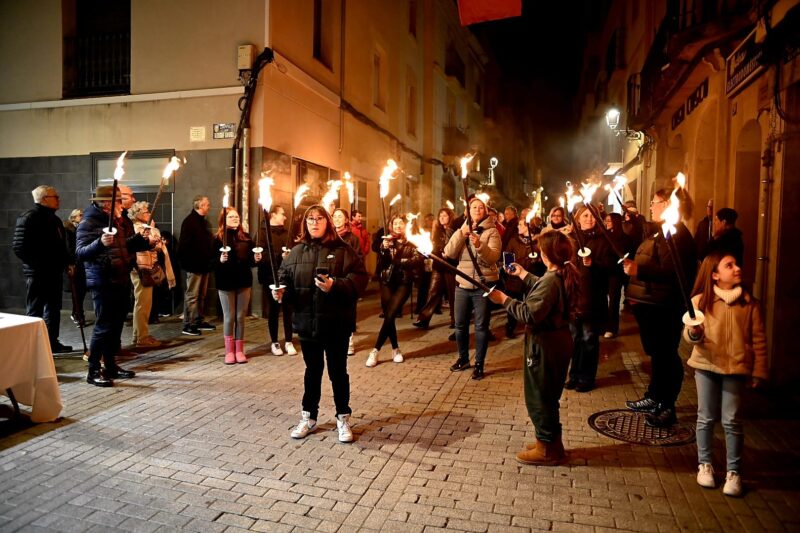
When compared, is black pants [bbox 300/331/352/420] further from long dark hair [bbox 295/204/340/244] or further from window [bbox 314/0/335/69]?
window [bbox 314/0/335/69]

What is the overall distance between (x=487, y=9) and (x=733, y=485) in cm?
702

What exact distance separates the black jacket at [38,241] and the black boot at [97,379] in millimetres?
2211

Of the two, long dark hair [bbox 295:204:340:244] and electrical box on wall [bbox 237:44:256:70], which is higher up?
electrical box on wall [bbox 237:44:256:70]

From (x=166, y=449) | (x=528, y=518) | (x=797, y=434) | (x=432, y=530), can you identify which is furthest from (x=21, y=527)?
(x=797, y=434)

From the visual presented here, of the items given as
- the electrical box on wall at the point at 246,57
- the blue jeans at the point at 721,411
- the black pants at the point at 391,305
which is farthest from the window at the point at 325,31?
the blue jeans at the point at 721,411

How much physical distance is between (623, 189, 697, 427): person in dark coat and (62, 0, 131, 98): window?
35.9ft

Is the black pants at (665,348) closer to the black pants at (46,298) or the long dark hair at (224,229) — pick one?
the long dark hair at (224,229)

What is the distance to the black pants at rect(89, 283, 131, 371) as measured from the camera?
6.57 metres

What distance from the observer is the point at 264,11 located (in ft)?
36.1

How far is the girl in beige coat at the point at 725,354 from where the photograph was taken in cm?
396

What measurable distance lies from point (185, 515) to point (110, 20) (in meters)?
11.9

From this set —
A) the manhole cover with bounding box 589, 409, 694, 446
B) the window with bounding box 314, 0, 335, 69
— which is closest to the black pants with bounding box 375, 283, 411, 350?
the manhole cover with bounding box 589, 409, 694, 446

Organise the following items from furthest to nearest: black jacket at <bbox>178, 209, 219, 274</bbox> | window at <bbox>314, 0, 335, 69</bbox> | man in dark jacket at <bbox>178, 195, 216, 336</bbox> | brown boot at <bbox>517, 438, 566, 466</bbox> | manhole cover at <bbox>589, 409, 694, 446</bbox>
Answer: window at <bbox>314, 0, 335, 69</bbox> < black jacket at <bbox>178, 209, 219, 274</bbox> < man in dark jacket at <bbox>178, 195, 216, 336</bbox> < manhole cover at <bbox>589, 409, 694, 446</bbox> < brown boot at <bbox>517, 438, 566, 466</bbox>

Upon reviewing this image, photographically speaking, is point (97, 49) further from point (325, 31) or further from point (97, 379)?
point (97, 379)
